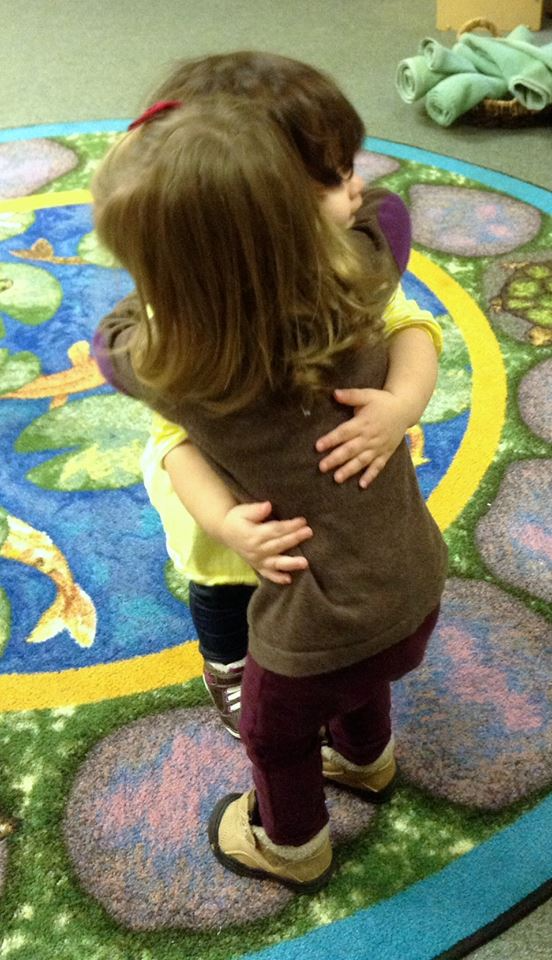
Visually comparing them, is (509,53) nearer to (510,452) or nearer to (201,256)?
(510,452)

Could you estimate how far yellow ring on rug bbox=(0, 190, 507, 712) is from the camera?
107 centimetres

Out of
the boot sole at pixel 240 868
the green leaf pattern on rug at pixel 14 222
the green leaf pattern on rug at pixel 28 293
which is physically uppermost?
the green leaf pattern on rug at pixel 14 222

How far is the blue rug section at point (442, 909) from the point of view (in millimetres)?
831

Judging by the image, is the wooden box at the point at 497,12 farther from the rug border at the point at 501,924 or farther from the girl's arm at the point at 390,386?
the rug border at the point at 501,924

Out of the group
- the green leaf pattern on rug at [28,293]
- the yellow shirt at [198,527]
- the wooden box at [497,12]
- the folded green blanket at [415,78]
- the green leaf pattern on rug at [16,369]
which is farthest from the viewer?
the wooden box at [497,12]

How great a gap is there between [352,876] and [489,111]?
186 cm

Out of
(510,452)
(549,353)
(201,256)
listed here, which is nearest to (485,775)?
(510,452)

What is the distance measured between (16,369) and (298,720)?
1057mm

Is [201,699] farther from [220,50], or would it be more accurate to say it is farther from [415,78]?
[220,50]

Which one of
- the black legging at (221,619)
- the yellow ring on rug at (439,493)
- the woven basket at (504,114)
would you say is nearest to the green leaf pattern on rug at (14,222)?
the yellow ring on rug at (439,493)

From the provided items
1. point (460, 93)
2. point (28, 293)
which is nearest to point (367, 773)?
point (28, 293)

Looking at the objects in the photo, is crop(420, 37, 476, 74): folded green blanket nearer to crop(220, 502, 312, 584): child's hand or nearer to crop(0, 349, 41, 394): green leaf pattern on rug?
crop(0, 349, 41, 394): green leaf pattern on rug

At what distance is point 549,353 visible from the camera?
1505mm

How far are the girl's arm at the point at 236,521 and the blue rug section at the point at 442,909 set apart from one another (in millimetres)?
405
